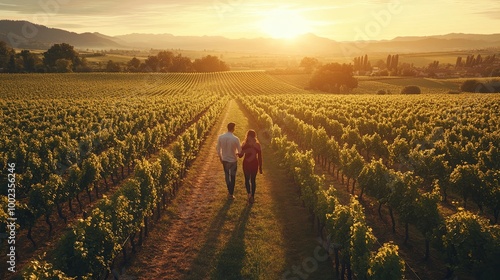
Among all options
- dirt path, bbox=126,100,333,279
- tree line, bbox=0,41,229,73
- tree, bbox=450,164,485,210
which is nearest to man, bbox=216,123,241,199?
dirt path, bbox=126,100,333,279

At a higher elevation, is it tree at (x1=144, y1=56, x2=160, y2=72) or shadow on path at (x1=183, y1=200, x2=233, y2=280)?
tree at (x1=144, y1=56, x2=160, y2=72)

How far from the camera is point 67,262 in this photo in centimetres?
708

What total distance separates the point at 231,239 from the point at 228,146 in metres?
3.66

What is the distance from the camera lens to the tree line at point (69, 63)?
104 metres

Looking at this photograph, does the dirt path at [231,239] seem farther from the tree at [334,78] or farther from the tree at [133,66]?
the tree at [133,66]

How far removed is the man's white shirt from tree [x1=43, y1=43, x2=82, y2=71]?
120 metres

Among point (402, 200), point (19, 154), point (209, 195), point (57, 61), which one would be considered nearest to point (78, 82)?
point (57, 61)

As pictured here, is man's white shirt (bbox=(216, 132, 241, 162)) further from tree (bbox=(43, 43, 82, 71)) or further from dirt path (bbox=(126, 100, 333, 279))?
tree (bbox=(43, 43, 82, 71))

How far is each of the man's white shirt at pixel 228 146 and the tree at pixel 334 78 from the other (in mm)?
83252

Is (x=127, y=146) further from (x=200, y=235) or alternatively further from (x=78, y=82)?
(x=78, y=82)

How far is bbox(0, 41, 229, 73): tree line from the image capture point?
10394 centimetres

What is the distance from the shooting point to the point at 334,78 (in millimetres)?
90625

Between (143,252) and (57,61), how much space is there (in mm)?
A: 122424

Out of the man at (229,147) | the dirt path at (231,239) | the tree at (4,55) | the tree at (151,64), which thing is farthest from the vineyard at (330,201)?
the tree at (151,64)
